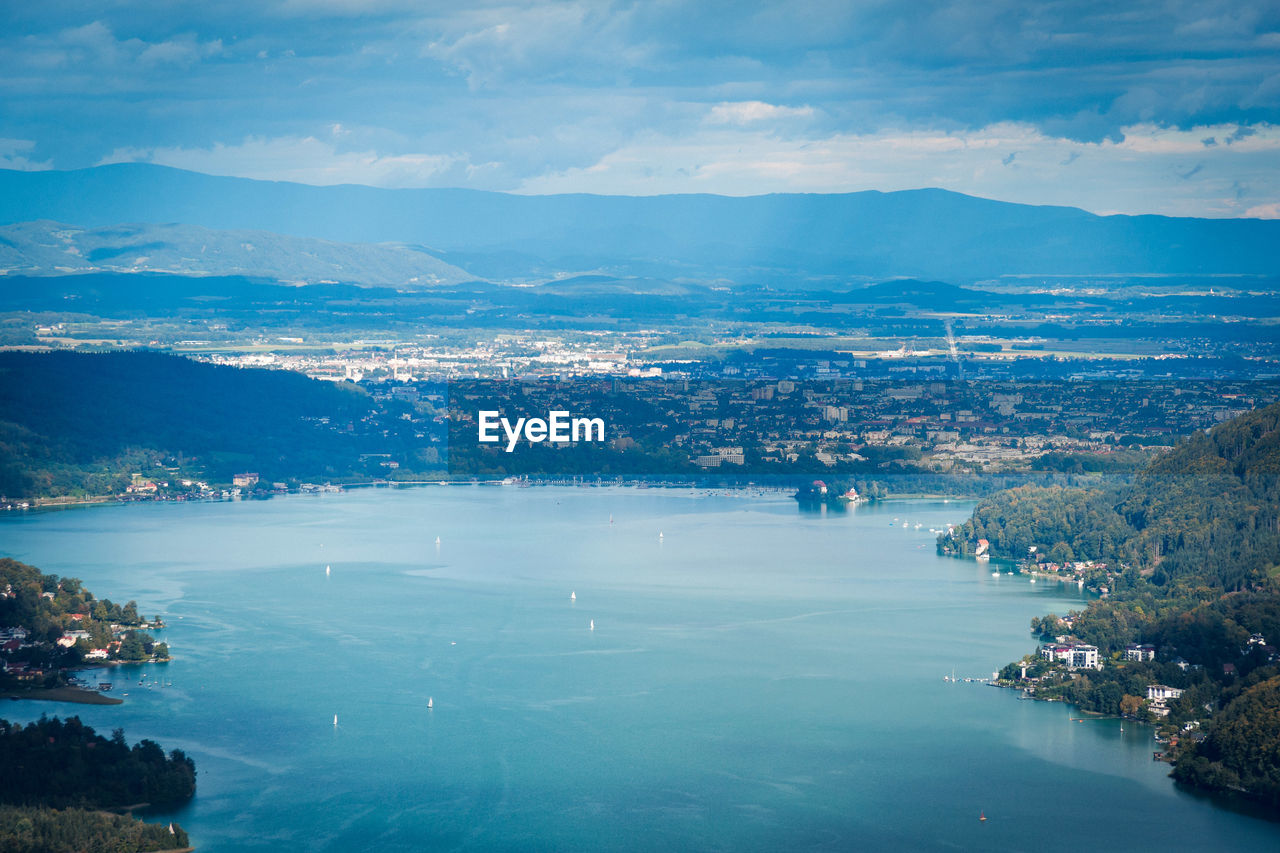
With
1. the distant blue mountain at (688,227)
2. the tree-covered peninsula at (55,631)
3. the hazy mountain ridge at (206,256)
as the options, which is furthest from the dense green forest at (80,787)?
the distant blue mountain at (688,227)

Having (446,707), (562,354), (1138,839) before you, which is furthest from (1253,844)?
(562,354)

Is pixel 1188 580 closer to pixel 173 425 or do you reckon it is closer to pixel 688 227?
pixel 173 425

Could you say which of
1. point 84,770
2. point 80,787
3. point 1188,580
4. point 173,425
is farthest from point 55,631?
point 173,425

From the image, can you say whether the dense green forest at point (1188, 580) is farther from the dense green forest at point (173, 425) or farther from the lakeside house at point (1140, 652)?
the dense green forest at point (173, 425)

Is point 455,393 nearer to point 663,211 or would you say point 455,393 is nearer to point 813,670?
point 813,670

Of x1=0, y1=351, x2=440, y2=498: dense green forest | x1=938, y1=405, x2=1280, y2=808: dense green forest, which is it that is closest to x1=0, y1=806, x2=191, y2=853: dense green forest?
x1=938, y1=405, x2=1280, y2=808: dense green forest

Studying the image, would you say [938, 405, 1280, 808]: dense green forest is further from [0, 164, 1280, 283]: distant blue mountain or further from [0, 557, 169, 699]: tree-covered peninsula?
[0, 164, 1280, 283]: distant blue mountain
